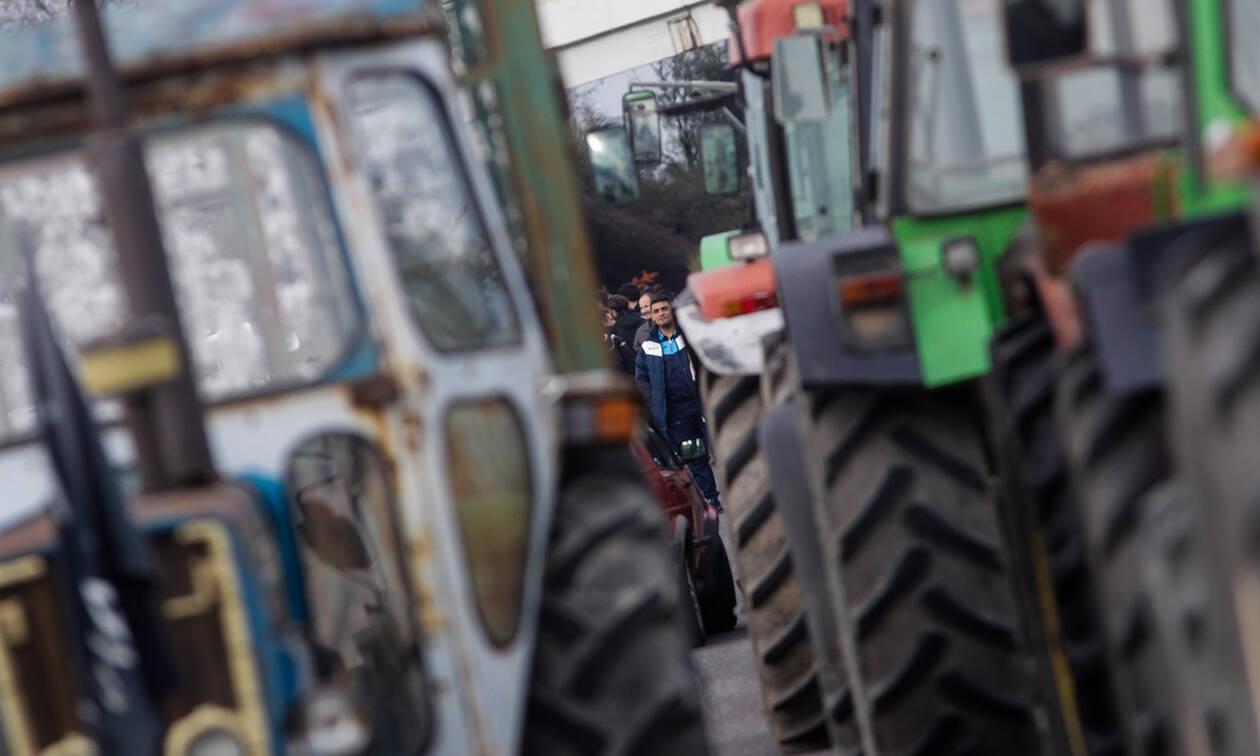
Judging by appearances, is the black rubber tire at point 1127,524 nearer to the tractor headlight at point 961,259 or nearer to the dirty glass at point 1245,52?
the dirty glass at point 1245,52

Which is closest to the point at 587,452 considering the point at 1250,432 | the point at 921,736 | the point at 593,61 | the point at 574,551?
the point at 574,551

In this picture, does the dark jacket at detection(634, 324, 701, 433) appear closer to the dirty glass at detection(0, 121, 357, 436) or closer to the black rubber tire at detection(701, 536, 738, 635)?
the black rubber tire at detection(701, 536, 738, 635)

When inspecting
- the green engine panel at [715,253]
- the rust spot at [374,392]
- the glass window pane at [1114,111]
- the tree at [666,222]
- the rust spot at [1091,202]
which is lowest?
the tree at [666,222]

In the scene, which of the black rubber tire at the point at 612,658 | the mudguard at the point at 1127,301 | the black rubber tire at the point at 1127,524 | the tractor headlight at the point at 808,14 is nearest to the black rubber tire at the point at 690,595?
the tractor headlight at the point at 808,14

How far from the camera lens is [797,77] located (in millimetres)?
8422

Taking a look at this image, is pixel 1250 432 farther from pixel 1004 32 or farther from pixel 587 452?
pixel 587 452

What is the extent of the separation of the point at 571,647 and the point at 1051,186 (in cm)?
147

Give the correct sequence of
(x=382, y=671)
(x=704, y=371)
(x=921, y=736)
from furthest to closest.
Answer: (x=704, y=371)
(x=921, y=736)
(x=382, y=671)

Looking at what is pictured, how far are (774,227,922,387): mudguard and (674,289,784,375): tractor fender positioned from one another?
2590 millimetres

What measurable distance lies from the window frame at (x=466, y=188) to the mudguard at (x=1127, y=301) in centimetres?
149

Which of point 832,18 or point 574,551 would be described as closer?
point 574,551

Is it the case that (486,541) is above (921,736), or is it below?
above

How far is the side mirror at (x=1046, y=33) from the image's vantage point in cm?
477

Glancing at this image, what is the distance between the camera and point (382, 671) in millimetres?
5863
